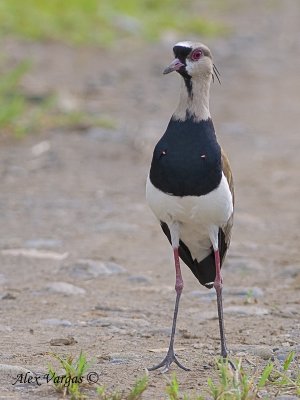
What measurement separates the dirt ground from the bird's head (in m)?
1.35

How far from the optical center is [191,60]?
500cm

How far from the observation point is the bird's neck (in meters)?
5.03

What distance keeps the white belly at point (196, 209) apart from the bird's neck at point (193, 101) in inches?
13.4

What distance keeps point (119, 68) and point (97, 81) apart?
69cm

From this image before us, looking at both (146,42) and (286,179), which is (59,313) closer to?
(286,179)

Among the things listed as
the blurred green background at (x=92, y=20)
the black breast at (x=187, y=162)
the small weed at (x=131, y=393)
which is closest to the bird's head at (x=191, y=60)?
the black breast at (x=187, y=162)

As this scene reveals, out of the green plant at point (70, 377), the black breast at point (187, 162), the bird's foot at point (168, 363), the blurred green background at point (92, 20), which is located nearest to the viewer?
the green plant at point (70, 377)

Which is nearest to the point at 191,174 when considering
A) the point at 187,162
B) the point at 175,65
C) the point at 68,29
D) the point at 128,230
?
the point at 187,162

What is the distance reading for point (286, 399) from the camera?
421cm

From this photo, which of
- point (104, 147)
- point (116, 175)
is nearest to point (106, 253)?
point (116, 175)

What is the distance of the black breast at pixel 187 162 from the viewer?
4836 mm

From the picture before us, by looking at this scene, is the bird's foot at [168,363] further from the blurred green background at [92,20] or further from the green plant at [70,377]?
the blurred green background at [92,20]
